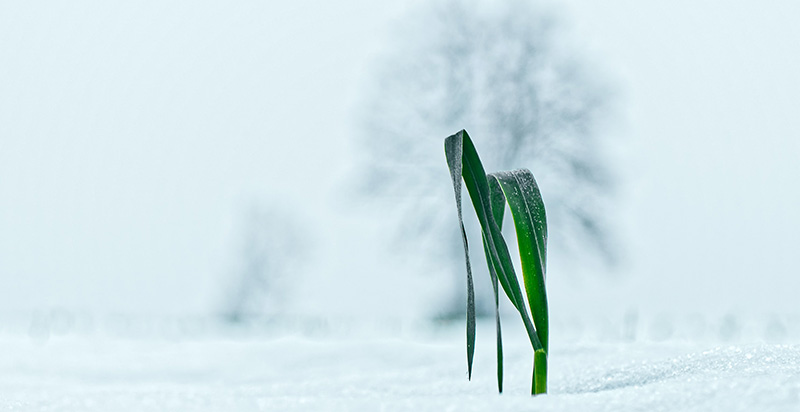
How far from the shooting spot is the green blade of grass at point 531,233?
54 centimetres

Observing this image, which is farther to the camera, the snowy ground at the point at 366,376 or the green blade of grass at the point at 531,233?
the green blade of grass at the point at 531,233

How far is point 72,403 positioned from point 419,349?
Result: 0.72m

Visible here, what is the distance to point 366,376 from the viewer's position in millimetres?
870

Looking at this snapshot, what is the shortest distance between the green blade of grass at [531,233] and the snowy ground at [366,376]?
68 millimetres

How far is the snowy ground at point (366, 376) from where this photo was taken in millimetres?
405

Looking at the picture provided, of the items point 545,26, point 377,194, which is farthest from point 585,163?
point 377,194

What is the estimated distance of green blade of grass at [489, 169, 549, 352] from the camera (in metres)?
0.54

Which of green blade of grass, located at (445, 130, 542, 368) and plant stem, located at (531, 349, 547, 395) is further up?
green blade of grass, located at (445, 130, 542, 368)

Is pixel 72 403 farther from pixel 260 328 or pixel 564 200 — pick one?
pixel 564 200

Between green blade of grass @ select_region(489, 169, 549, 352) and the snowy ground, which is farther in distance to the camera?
green blade of grass @ select_region(489, 169, 549, 352)

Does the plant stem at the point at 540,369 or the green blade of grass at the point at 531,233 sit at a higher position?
the green blade of grass at the point at 531,233

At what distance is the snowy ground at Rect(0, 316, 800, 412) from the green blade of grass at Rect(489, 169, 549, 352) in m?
0.07

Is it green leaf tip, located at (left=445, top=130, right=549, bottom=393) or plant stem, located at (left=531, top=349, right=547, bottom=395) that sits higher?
green leaf tip, located at (left=445, top=130, right=549, bottom=393)

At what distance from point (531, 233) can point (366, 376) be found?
1.30 ft
